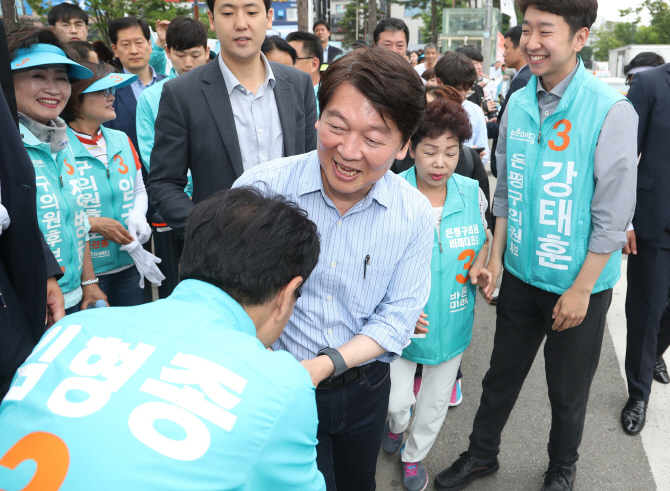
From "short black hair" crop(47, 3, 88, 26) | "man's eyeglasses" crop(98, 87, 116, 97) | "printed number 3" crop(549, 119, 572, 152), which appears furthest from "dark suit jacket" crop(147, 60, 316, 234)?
"short black hair" crop(47, 3, 88, 26)

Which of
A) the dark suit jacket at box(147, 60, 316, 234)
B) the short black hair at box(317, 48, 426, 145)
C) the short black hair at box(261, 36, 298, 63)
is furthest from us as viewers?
the short black hair at box(261, 36, 298, 63)

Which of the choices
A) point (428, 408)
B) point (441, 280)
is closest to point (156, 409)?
point (441, 280)

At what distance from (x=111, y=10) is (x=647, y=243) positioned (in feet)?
38.7

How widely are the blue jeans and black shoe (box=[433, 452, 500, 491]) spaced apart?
6.42 ft

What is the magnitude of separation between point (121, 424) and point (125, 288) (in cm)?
255

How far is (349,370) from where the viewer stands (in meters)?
1.76

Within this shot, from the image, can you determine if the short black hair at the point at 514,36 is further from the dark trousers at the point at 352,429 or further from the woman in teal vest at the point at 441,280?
the dark trousers at the point at 352,429

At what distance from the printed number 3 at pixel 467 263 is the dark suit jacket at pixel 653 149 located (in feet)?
3.50

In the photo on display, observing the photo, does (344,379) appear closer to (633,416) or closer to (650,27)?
(633,416)

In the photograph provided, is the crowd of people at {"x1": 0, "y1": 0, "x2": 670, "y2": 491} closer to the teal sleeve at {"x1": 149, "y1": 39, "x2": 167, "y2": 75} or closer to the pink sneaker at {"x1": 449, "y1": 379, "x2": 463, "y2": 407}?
the pink sneaker at {"x1": 449, "y1": 379, "x2": 463, "y2": 407}

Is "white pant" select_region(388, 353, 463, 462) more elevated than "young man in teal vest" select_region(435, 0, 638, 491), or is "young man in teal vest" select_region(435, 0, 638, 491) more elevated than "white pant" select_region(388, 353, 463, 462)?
"young man in teal vest" select_region(435, 0, 638, 491)

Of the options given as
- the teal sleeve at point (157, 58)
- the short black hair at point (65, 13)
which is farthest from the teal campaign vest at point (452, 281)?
the short black hair at point (65, 13)

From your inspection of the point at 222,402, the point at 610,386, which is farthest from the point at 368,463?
the point at 610,386

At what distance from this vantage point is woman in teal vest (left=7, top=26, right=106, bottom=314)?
94.6 inches
